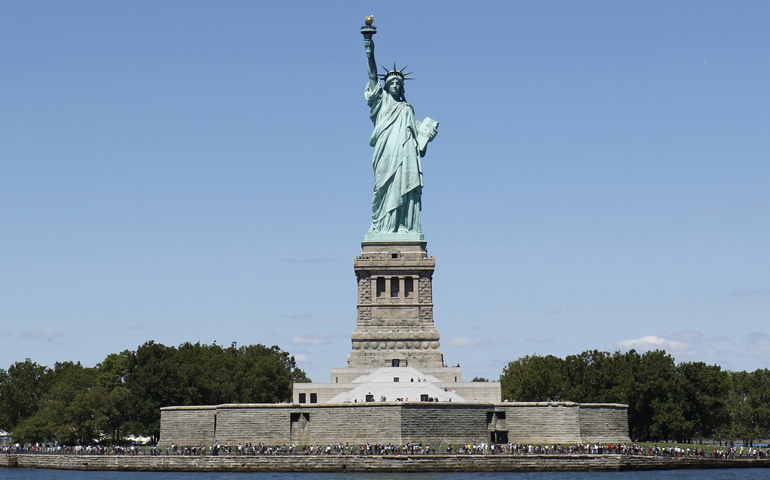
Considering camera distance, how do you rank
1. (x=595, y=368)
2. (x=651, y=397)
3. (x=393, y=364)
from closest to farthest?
(x=393, y=364), (x=651, y=397), (x=595, y=368)

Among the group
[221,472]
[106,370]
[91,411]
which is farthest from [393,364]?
[106,370]

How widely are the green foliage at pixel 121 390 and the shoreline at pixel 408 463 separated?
1055cm

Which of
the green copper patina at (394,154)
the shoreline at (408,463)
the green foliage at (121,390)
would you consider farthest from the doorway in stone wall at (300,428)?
the green copper patina at (394,154)

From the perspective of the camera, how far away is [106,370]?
88.5 metres

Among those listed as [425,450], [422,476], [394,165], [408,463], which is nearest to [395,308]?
[394,165]

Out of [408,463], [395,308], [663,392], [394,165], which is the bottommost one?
[408,463]

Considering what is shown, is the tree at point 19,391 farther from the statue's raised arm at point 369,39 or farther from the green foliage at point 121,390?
the statue's raised arm at point 369,39

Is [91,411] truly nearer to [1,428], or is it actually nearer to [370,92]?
[1,428]

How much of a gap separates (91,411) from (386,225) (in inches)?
921

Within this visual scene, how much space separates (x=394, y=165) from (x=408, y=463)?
986 inches

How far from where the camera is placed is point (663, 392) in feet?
245

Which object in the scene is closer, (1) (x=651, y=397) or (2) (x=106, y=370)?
(1) (x=651, y=397)

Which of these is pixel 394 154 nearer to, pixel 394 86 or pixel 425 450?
pixel 394 86

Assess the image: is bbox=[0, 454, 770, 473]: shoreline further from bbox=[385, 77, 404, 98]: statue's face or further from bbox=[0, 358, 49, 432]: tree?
bbox=[385, 77, 404, 98]: statue's face
